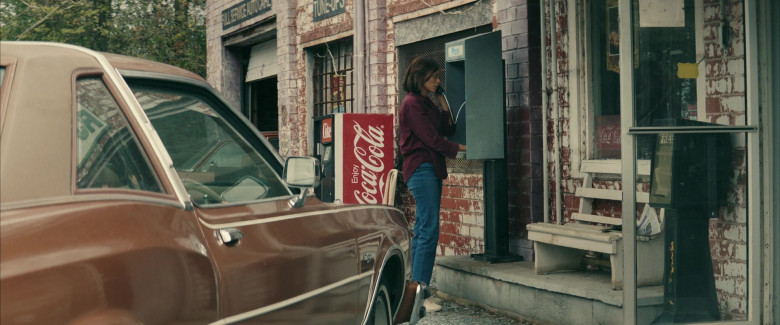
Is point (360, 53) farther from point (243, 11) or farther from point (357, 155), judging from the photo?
point (243, 11)

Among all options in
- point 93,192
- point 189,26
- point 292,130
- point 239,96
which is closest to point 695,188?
point 93,192

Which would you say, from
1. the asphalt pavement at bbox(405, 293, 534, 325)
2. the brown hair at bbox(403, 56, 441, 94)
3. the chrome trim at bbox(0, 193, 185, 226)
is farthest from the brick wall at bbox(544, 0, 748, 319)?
the chrome trim at bbox(0, 193, 185, 226)

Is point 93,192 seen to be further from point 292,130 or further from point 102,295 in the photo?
point 292,130

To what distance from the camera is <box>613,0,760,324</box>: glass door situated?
552 centimetres

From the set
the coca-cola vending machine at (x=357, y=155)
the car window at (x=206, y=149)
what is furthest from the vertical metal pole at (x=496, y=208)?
the car window at (x=206, y=149)

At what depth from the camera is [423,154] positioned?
6.81 metres

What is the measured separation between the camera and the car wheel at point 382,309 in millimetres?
4420

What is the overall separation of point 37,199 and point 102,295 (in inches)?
10.7

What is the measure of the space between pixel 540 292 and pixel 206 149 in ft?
11.6

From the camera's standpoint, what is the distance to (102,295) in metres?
2.30

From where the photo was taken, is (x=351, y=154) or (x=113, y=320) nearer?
(x=113, y=320)

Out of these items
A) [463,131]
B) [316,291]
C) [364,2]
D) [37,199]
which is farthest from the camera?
[364,2]

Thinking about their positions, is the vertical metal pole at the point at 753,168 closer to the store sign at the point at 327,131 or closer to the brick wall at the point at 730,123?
the brick wall at the point at 730,123

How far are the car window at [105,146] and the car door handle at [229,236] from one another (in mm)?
252
